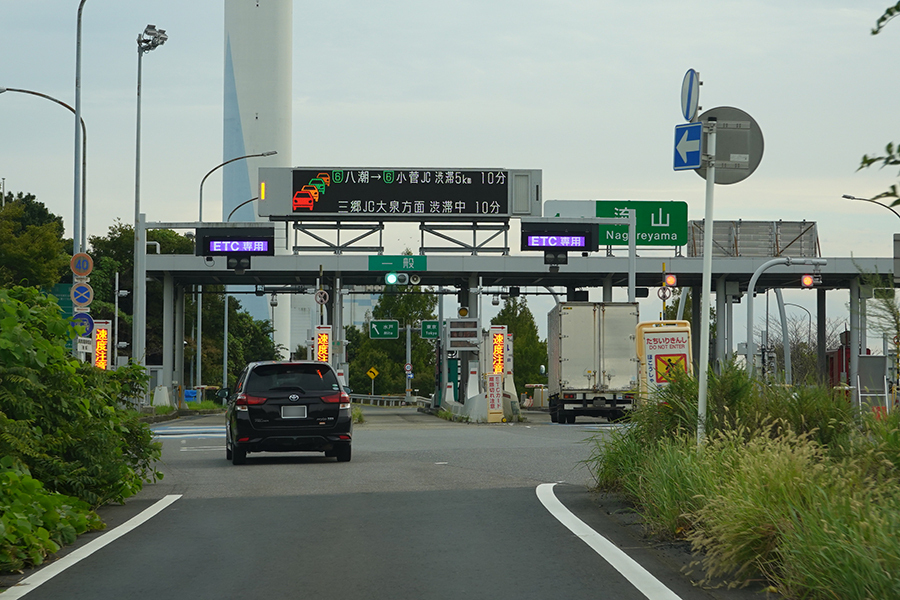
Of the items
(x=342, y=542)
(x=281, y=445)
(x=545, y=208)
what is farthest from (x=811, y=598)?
(x=545, y=208)

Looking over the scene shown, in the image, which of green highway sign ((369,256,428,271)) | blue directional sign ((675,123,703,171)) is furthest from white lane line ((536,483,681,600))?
green highway sign ((369,256,428,271))

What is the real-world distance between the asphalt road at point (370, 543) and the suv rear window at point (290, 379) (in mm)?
1613

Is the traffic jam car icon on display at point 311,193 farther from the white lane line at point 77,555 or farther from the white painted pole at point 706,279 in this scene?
the white painted pole at point 706,279

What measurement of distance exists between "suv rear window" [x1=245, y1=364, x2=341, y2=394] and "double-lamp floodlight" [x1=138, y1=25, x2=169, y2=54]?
953 inches

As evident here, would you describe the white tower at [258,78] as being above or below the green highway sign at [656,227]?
above

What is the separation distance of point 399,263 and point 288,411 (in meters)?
29.2

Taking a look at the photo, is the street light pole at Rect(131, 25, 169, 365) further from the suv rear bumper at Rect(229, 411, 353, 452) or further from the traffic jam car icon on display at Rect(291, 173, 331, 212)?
the suv rear bumper at Rect(229, 411, 353, 452)

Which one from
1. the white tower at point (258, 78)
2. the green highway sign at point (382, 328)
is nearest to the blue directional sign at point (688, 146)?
the green highway sign at point (382, 328)

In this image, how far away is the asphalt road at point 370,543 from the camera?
6.89 meters

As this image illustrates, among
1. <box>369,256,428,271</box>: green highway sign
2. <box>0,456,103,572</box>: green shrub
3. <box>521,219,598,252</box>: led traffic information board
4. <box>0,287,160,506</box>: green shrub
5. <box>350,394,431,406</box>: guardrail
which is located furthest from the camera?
<box>350,394,431,406</box>: guardrail

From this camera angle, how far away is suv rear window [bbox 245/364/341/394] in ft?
53.7

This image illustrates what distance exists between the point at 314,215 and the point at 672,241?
15893 millimetres

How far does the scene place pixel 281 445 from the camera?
53.6 ft

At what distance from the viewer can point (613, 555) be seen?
794cm
